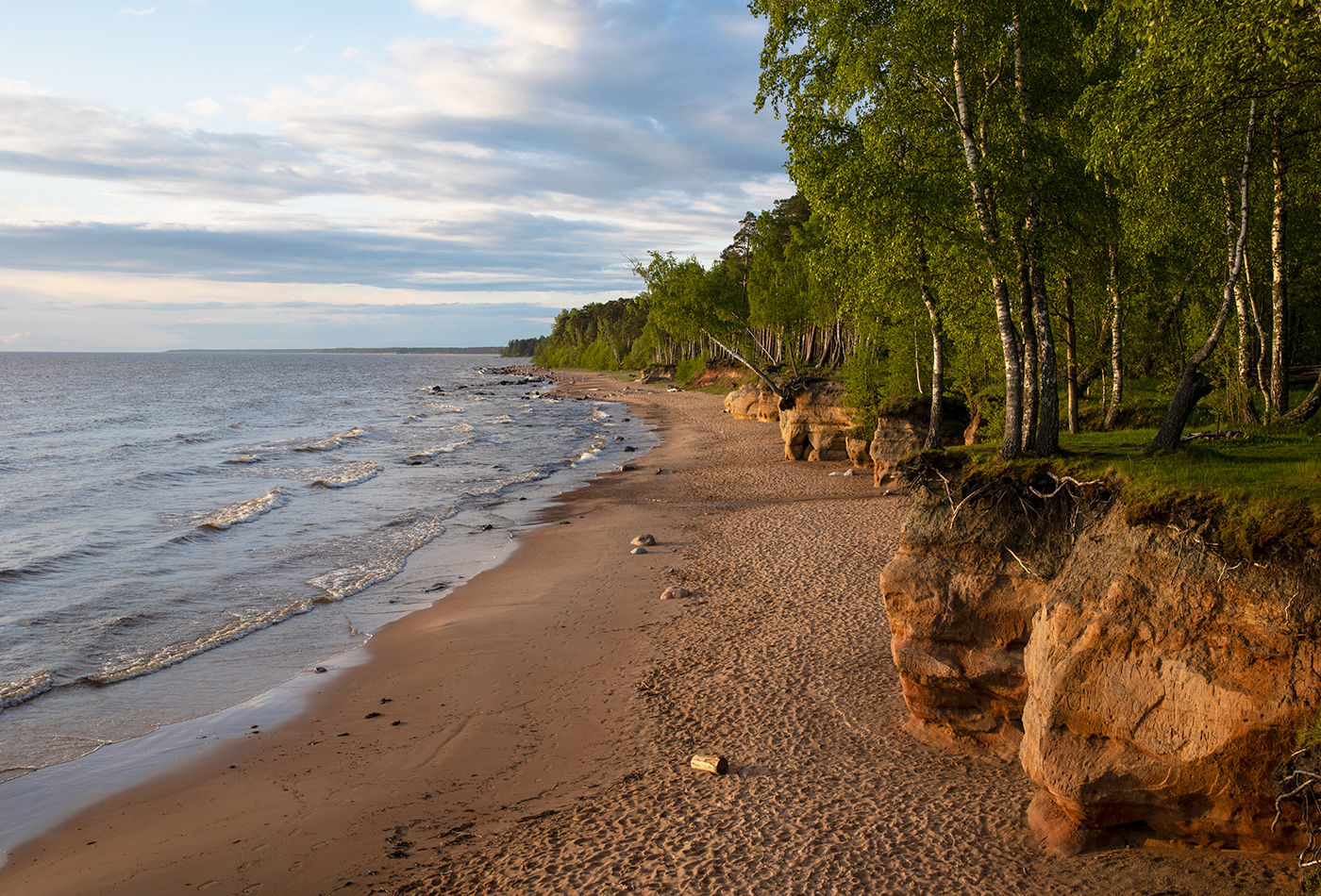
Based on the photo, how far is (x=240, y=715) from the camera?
11.8 meters

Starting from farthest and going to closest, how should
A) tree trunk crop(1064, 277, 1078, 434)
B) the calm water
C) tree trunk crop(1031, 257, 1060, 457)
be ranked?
tree trunk crop(1064, 277, 1078, 434) → the calm water → tree trunk crop(1031, 257, 1060, 457)

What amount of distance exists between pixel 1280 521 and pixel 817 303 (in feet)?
173

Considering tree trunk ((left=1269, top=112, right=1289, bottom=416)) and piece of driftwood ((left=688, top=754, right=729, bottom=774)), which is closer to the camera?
piece of driftwood ((left=688, top=754, right=729, bottom=774))

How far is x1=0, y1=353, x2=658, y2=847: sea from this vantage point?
12867 mm

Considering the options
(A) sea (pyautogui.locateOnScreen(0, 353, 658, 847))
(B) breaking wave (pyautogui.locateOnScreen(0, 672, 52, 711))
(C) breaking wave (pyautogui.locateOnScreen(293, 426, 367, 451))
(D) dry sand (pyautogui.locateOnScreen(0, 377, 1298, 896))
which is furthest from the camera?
(C) breaking wave (pyautogui.locateOnScreen(293, 426, 367, 451))

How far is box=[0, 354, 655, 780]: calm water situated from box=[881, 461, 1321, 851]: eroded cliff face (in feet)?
38.8

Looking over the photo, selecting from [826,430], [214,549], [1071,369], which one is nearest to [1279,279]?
[1071,369]

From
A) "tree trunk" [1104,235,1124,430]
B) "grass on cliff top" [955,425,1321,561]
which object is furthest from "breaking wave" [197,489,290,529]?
"tree trunk" [1104,235,1124,430]

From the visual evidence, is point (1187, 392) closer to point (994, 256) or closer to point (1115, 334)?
point (994, 256)

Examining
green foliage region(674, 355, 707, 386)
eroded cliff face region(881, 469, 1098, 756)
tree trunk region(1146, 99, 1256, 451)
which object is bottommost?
eroded cliff face region(881, 469, 1098, 756)

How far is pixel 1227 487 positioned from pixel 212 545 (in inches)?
937

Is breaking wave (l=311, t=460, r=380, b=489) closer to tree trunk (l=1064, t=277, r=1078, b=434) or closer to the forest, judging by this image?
the forest

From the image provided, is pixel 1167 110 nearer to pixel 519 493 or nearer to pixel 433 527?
pixel 433 527

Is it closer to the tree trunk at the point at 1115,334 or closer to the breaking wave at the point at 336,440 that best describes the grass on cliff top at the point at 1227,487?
the tree trunk at the point at 1115,334
